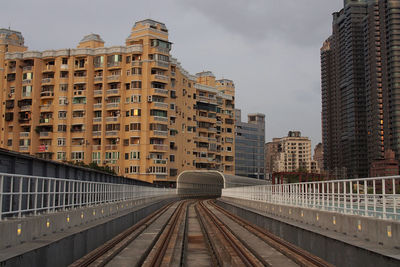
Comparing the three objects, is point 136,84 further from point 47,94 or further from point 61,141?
point 47,94

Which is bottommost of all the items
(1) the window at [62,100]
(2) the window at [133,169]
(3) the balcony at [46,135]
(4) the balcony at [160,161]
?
(2) the window at [133,169]

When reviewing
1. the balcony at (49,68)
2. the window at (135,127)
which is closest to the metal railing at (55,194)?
the window at (135,127)

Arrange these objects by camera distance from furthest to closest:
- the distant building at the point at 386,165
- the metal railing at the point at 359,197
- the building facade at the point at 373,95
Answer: the building facade at the point at 373,95
the distant building at the point at 386,165
the metal railing at the point at 359,197

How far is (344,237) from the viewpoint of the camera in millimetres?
12422

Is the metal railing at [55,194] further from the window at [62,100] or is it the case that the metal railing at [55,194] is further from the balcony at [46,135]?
the window at [62,100]

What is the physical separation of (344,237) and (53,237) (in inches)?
300

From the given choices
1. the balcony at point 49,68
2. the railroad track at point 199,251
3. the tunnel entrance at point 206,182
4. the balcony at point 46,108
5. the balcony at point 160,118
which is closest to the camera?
the railroad track at point 199,251

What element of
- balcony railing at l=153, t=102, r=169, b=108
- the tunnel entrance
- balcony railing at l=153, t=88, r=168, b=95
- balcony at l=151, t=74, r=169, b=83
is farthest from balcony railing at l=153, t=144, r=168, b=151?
balcony at l=151, t=74, r=169, b=83

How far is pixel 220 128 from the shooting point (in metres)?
120

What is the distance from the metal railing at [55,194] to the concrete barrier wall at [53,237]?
1.51 feet

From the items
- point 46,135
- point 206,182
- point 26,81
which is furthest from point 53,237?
point 206,182

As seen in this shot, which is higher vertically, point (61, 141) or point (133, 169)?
point (61, 141)

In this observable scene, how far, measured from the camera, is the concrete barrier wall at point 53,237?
29.8ft

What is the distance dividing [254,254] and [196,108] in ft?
305
